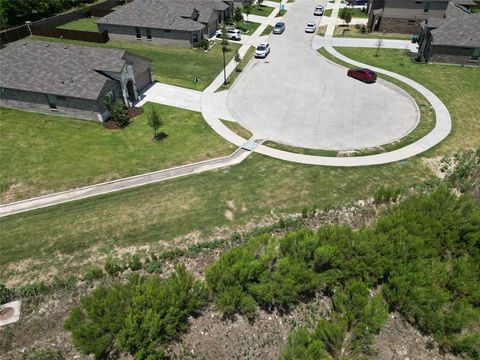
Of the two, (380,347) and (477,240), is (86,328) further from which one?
(477,240)

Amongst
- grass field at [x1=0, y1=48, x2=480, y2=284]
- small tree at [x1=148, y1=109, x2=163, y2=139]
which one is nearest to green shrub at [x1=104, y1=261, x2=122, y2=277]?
grass field at [x1=0, y1=48, x2=480, y2=284]

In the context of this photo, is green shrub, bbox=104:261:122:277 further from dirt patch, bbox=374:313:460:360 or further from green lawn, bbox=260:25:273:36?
green lawn, bbox=260:25:273:36

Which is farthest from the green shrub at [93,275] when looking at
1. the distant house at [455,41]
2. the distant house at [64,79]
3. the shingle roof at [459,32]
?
the shingle roof at [459,32]

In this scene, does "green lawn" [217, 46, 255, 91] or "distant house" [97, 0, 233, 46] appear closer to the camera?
"green lawn" [217, 46, 255, 91]

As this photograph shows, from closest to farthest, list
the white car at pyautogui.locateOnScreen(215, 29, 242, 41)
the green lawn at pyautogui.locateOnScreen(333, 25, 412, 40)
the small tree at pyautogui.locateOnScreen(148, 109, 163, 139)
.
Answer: the small tree at pyautogui.locateOnScreen(148, 109, 163, 139) → the white car at pyautogui.locateOnScreen(215, 29, 242, 41) → the green lawn at pyautogui.locateOnScreen(333, 25, 412, 40)

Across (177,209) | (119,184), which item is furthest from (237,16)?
(177,209)

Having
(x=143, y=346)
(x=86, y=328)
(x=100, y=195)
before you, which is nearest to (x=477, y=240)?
(x=143, y=346)
